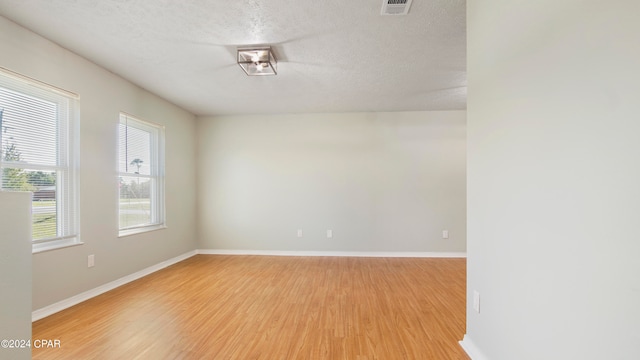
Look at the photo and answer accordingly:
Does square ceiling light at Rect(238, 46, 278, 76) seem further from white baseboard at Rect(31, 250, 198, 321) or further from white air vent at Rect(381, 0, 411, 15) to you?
white baseboard at Rect(31, 250, 198, 321)

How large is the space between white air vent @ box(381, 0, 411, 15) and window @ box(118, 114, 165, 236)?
11.1 feet

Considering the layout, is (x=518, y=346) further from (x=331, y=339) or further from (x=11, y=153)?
(x=11, y=153)

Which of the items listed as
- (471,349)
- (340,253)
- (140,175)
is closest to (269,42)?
(140,175)

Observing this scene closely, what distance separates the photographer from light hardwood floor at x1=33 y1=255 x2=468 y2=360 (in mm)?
1917

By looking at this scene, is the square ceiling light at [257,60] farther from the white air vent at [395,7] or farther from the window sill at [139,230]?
the window sill at [139,230]

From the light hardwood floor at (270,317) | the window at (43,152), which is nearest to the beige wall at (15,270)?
the light hardwood floor at (270,317)

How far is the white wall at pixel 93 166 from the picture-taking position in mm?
2289

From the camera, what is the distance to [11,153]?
2.21 m

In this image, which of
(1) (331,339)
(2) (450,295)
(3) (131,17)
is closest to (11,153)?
(3) (131,17)

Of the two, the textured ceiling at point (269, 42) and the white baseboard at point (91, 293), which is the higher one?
the textured ceiling at point (269, 42)

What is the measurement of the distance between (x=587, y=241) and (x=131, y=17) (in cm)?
313

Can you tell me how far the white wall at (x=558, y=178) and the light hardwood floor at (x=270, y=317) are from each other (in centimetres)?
74

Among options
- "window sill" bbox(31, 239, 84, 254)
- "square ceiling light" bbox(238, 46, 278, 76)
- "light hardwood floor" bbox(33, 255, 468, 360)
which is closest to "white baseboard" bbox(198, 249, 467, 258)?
"light hardwood floor" bbox(33, 255, 468, 360)

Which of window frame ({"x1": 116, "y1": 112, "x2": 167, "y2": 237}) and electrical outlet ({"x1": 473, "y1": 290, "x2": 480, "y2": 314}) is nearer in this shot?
electrical outlet ({"x1": 473, "y1": 290, "x2": 480, "y2": 314})
